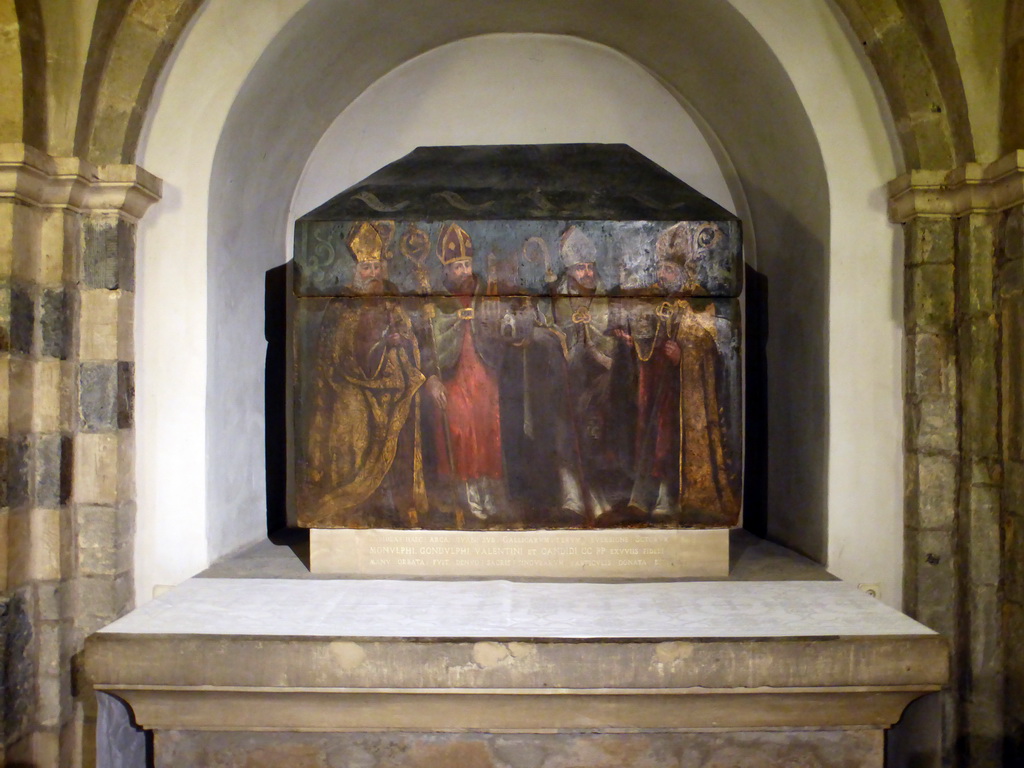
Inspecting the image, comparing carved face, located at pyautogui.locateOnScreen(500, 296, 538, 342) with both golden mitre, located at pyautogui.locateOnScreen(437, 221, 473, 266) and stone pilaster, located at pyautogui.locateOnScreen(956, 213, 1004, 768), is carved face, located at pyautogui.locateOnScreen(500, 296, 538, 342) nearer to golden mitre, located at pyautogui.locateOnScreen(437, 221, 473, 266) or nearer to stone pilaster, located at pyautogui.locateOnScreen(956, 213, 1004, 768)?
golden mitre, located at pyautogui.locateOnScreen(437, 221, 473, 266)

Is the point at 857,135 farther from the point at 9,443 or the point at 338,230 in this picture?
the point at 9,443

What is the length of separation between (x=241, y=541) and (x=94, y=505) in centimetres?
73

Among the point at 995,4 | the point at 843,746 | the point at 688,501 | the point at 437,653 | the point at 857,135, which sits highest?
the point at 995,4

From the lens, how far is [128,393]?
3.28 meters

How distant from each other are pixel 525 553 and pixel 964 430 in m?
1.88

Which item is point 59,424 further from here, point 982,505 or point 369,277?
point 982,505

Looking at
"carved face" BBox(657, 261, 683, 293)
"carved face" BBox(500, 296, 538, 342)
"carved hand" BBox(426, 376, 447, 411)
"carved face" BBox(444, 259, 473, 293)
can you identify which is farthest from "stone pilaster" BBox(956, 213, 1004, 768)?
"carved hand" BBox(426, 376, 447, 411)

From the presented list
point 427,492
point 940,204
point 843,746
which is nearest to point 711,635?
point 843,746

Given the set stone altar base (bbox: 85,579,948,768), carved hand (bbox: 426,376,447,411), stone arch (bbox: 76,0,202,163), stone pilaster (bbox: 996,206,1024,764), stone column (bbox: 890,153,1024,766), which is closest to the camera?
stone altar base (bbox: 85,579,948,768)

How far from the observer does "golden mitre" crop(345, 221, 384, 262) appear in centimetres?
320

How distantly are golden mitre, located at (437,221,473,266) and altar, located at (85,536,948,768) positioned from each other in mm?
1439

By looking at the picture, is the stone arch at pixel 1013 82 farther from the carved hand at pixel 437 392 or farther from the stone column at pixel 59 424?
the stone column at pixel 59 424

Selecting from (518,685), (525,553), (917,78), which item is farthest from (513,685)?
(917,78)

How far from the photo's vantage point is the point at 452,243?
3.22m
